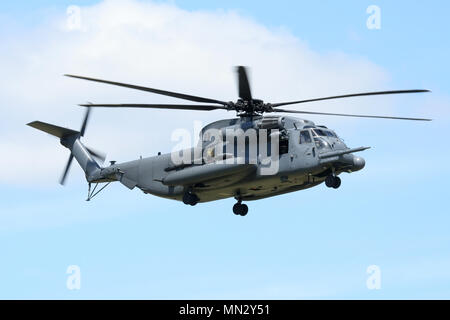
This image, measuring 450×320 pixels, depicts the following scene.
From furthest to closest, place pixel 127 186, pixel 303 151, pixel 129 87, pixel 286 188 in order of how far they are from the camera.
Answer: pixel 127 186, pixel 286 188, pixel 303 151, pixel 129 87

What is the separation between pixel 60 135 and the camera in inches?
1719

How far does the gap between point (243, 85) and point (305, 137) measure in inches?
130

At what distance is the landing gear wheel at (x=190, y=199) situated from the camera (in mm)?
37656

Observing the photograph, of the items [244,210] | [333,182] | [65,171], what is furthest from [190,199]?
[65,171]

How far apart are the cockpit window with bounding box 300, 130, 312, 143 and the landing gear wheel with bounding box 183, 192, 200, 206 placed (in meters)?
5.53

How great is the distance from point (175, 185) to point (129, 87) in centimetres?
639

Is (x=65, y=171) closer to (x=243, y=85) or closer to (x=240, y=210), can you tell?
(x=240, y=210)

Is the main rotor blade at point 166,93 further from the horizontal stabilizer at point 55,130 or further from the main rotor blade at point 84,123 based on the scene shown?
the horizontal stabilizer at point 55,130

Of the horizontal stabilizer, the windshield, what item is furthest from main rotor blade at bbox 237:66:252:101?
the horizontal stabilizer

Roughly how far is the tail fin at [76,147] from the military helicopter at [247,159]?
3516 mm

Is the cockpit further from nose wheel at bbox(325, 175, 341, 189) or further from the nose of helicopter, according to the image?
nose wheel at bbox(325, 175, 341, 189)

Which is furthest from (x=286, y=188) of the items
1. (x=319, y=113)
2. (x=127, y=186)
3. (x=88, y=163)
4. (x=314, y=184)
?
(x=88, y=163)

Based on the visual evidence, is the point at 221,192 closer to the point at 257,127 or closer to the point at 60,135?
the point at 257,127

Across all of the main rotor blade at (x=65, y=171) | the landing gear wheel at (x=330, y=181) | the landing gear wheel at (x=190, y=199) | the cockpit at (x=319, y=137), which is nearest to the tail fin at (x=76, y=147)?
the main rotor blade at (x=65, y=171)
